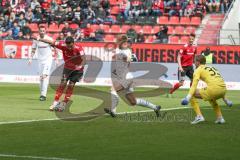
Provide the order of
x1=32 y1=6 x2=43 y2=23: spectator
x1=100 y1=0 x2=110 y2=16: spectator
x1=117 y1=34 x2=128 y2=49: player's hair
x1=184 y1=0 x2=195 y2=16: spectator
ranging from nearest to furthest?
x1=117 y1=34 x2=128 y2=49: player's hair, x1=184 y1=0 x2=195 y2=16: spectator, x1=100 y1=0 x2=110 y2=16: spectator, x1=32 y1=6 x2=43 y2=23: spectator

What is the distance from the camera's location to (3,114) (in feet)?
61.9

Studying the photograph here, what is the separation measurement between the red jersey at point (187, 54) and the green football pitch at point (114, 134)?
540cm

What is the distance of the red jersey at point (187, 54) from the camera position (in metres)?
27.1

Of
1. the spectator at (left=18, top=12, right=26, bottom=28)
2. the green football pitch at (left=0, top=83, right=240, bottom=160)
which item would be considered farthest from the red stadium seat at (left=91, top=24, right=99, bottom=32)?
the green football pitch at (left=0, top=83, right=240, bottom=160)

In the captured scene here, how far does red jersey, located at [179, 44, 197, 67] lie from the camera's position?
27.1 m

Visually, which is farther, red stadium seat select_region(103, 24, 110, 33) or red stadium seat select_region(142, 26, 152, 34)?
red stadium seat select_region(103, 24, 110, 33)

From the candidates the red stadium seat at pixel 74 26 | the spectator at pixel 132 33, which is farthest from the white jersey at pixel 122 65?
the red stadium seat at pixel 74 26

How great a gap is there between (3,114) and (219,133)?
635 centimetres

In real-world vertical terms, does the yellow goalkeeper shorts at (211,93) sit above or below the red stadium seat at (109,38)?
above

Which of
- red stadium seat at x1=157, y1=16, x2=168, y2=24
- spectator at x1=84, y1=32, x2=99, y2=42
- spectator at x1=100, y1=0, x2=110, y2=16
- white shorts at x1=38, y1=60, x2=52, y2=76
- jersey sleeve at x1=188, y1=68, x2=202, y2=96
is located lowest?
spectator at x1=84, y1=32, x2=99, y2=42

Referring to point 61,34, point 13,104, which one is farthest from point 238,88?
point 13,104

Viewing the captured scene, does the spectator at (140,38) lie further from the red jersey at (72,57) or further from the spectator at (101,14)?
the red jersey at (72,57)

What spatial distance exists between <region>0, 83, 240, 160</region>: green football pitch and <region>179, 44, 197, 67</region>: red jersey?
17.7 feet

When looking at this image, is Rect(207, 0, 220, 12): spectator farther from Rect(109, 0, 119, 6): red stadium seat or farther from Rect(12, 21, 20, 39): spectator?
Rect(12, 21, 20, 39): spectator
